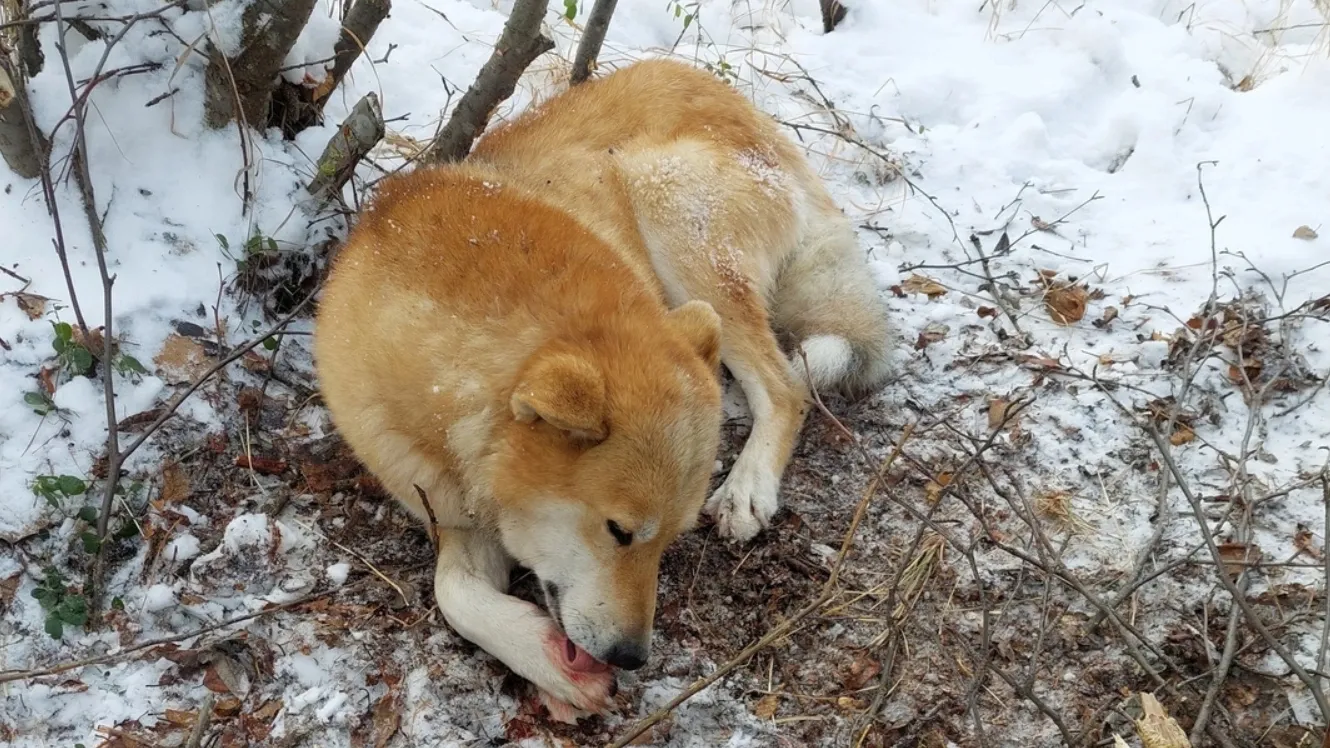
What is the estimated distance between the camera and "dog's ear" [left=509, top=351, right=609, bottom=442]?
2232 mm

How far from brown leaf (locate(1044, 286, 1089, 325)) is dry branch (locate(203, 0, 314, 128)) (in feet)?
10.8

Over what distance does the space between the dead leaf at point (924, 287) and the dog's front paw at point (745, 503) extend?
142cm

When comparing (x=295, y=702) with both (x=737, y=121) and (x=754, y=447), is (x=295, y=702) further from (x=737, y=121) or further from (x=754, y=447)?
(x=737, y=121)

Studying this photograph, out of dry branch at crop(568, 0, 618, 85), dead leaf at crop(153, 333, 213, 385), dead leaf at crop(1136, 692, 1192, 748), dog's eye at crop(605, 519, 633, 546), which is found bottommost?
dead leaf at crop(1136, 692, 1192, 748)

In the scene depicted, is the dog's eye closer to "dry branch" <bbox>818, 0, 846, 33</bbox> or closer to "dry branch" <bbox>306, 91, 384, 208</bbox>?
"dry branch" <bbox>306, 91, 384, 208</bbox>

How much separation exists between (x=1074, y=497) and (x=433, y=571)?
222 centimetres

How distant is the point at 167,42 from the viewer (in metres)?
3.39

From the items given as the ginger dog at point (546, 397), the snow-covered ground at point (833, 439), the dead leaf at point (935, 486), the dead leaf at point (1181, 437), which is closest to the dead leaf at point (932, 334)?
the snow-covered ground at point (833, 439)

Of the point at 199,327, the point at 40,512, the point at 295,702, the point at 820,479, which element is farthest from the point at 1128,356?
the point at 40,512

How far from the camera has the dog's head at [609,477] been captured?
2.38 metres

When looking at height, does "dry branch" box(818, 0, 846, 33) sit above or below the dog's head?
above

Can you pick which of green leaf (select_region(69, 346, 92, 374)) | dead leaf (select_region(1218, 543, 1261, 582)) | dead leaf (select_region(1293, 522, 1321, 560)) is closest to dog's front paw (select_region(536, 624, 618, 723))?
green leaf (select_region(69, 346, 92, 374))

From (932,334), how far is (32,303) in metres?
3.39

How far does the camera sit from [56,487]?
8.63 feet
